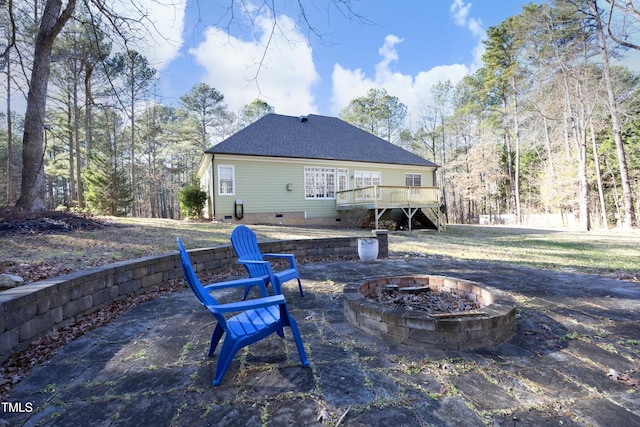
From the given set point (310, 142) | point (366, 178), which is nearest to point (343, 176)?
point (366, 178)

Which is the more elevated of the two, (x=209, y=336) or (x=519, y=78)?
(x=519, y=78)

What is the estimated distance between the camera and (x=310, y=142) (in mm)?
14898

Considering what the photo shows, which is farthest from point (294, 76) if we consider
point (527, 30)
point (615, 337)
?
point (527, 30)

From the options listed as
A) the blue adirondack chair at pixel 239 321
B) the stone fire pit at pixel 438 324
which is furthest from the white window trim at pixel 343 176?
the blue adirondack chair at pixel 239 321

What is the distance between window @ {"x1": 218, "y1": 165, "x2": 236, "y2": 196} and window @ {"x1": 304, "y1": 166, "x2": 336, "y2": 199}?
3366 mm

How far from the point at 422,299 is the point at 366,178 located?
12.6m

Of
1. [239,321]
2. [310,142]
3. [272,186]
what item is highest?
[310,142]

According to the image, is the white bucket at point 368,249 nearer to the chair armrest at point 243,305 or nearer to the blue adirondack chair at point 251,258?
the blue adirondack chair at point 251,258

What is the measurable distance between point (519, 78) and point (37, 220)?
22185 millimetres

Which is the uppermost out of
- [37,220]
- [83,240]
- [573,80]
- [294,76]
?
[573,80]

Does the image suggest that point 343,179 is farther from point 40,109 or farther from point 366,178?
point 40,109

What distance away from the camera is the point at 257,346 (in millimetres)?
2297

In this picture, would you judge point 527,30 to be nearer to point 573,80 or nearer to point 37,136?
point 573,80

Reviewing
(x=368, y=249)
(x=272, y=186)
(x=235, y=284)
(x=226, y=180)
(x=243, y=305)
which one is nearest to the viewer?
(x=243, y=305)
